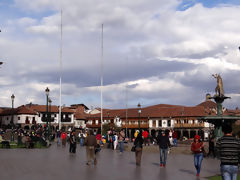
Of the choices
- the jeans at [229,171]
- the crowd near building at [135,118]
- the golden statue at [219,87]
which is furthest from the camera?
the crowd near building at [135,118]

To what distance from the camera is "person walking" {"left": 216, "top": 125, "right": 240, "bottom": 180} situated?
22.2 feet

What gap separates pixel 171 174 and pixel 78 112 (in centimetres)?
10293

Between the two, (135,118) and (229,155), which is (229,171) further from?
(135,118)

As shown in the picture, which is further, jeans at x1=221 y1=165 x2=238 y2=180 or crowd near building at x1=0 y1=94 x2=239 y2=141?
crowd near building at x1=0 y1=94 x2=239 y2=141

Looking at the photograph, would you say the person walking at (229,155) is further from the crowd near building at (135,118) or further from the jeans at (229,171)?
the crowd near building at (135,118)

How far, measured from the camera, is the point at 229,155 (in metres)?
6.84

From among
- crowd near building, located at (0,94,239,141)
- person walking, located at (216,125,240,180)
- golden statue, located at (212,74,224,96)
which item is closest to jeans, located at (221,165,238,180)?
person walking, located at (216,125,240,180)

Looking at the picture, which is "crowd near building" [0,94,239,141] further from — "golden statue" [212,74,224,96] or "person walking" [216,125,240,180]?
"person walking" [216,125,240,180]

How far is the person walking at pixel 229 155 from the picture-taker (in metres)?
6.76

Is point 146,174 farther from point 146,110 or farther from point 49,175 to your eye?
point 146,110

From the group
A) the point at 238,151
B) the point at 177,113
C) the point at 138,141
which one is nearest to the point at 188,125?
the point at 177,113

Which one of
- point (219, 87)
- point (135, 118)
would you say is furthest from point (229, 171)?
point (135, 118)

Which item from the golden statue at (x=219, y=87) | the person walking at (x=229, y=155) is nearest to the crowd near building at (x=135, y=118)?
the golden statue at (x=219, y=87)

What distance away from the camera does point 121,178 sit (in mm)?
12156
